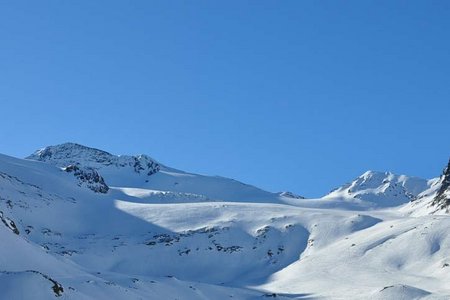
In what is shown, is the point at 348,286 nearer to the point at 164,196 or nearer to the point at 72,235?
the point at 72,235

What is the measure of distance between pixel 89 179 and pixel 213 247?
186 feet

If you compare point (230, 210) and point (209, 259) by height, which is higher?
point (230, 210)

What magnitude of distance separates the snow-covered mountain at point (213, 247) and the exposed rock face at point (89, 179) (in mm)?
2628

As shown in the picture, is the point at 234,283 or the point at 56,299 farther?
the point at 234,283

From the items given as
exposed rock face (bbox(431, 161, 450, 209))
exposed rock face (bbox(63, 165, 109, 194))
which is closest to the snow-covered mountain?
exposed rock face (bbox(431, 161, 450, 209))

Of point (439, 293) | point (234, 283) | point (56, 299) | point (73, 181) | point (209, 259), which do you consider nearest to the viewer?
point (56, 299)

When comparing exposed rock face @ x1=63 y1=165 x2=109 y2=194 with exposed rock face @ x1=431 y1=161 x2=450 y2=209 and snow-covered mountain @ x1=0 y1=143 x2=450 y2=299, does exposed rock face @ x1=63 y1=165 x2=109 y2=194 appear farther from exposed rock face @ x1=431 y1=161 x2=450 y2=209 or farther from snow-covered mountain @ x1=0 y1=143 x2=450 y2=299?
exposed rock face @ x1=431 y1=161 x2=450 y2=209

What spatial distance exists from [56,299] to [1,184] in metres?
80.4

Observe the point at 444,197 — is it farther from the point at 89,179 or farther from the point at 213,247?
the point at 89,179

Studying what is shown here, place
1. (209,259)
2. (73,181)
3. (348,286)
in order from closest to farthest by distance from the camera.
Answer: (348,286), (209,259), (73,181)

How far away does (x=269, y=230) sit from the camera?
10244 cm

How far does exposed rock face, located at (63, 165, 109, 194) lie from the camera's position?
141 metres

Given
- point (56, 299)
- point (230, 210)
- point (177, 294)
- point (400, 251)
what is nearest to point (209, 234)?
point (230, 210)

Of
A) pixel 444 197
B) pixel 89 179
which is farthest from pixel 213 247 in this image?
pixel 89 179
